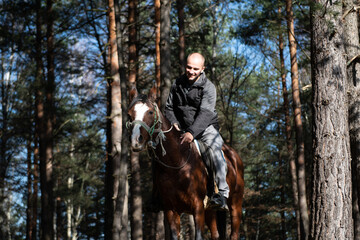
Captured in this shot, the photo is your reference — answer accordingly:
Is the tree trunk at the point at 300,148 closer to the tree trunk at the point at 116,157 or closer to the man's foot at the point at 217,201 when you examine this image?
the tree trunk at the point at 116,157

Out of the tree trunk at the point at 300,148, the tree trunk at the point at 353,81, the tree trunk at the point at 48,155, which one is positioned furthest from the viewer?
the tree trunk at the point at 48,155

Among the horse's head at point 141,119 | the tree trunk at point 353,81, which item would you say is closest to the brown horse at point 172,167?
the horse's head at point 141,119

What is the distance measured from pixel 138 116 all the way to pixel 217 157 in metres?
1.74

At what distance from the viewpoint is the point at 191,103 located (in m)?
6.71

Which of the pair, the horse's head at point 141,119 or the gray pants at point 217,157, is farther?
the gray pants at point 217,157

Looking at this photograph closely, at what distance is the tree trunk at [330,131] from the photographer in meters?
6.00

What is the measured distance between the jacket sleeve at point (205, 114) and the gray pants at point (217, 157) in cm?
32

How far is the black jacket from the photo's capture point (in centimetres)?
646

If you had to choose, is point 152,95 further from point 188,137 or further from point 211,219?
point 211,219

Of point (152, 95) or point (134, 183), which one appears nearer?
point (152, 95)

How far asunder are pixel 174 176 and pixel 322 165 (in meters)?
2.09

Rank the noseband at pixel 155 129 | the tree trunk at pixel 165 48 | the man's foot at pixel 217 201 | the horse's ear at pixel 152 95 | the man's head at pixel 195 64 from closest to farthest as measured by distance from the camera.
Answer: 1. the noseband at pixel 155 129
2. the horse's ear at pixel 152 95
3. the man's head at pixel 195 64
4. the man's foot at pixel 217 201
5. the tree trunk at pixel 165 48

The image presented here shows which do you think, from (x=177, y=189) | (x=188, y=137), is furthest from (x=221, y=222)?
(x=188, y=137)

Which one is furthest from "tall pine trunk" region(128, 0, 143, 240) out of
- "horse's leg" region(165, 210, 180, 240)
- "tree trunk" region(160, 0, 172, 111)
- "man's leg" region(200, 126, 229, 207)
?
"horse's leg" region(165, 210, 180, 240)
